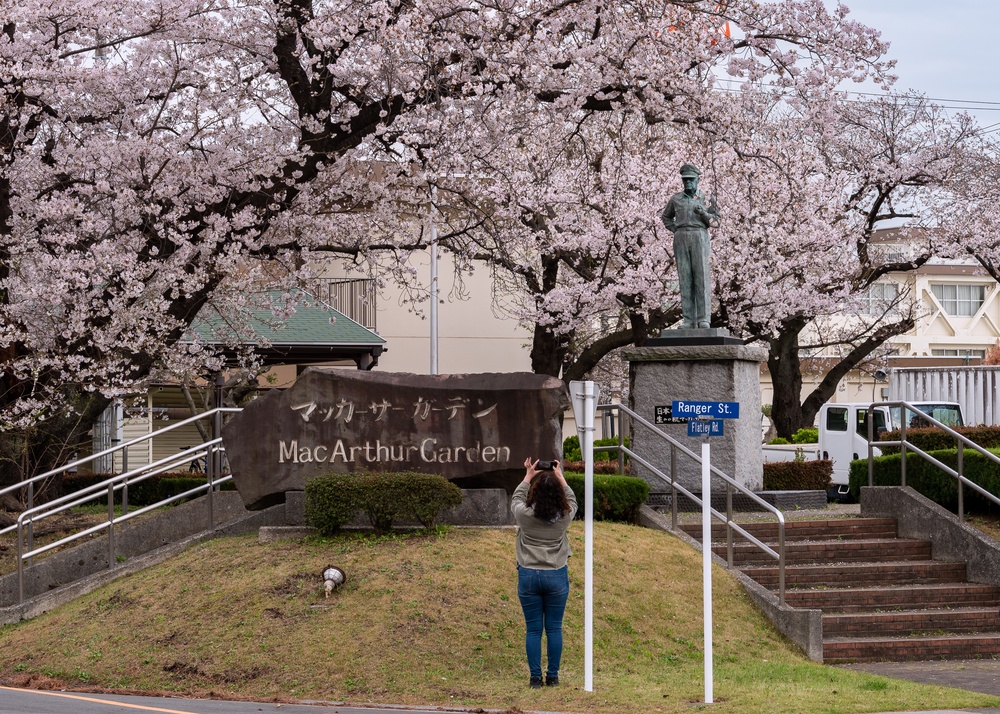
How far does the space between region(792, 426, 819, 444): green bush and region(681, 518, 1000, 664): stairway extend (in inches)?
687

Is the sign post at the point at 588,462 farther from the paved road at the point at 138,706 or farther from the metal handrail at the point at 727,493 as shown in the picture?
the metal handrail at the point at 727,493

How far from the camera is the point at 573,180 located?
23.5 meters

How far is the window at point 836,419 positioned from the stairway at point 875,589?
1153cm

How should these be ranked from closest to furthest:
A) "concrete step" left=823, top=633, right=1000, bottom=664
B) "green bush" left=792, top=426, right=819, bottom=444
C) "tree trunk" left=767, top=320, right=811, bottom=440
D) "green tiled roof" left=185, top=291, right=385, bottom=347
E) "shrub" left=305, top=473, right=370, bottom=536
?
1. "concrete step" left=823, top=633, right=1000, bottom=664
2. "shrub" left=305, top=473, right=370, bottom=536
3. "green tiled roof" left=185, top=291, right=385, bottom=347
4. "tree trunk" left=767, top=320, right=811, bottom=440
5. "green bush" left=792, top=426, right=819, bottom=444

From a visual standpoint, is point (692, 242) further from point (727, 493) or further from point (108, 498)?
point (108, 498)

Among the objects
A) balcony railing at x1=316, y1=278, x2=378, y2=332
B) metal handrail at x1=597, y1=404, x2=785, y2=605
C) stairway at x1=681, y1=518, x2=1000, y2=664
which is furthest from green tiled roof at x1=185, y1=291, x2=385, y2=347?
stairway at x1=681, y1=518, x2=1000, y2=664

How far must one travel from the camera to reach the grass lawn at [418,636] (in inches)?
395

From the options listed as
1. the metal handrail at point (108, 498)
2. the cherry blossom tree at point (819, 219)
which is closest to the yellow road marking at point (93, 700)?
the metal handrail at point (108, 498)

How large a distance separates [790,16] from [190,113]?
8.56m

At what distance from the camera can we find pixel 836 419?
87.7 feet

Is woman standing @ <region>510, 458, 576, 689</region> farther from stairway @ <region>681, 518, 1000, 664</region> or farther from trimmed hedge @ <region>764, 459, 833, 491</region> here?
trimmed hedge @ <region>764, 459, 833, 491</region>

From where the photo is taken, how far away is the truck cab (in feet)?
82.6

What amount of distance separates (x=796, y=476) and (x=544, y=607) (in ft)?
28.1

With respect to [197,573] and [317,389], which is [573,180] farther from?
[197,573]
